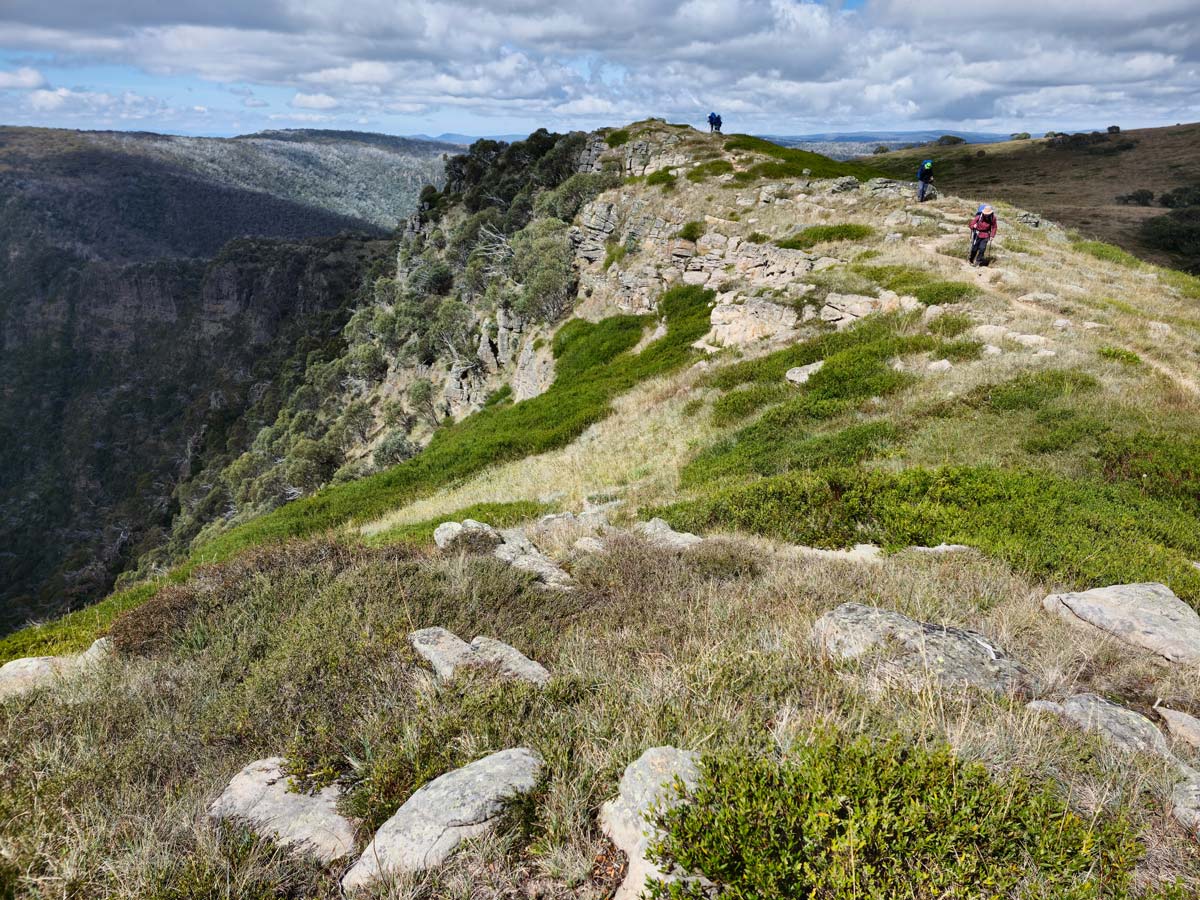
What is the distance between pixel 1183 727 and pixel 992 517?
4.25 m

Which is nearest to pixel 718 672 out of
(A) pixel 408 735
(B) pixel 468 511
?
(A) pixel 408 735

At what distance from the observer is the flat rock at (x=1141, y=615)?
16.9 feet

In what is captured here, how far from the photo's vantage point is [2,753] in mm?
4211

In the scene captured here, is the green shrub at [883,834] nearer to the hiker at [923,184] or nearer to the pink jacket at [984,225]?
the pink jacket at [984,225]

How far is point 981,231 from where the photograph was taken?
1848 cm

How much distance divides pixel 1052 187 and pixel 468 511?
2756 inches

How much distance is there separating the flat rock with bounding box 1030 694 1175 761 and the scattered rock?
12.1m

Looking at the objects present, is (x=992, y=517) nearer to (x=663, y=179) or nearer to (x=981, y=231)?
(x=981, y=231)

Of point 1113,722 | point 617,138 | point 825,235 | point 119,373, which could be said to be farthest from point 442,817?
point 119,373

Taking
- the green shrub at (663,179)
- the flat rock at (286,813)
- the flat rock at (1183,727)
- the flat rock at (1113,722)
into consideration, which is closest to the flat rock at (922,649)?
the flat rock at (1113,722)

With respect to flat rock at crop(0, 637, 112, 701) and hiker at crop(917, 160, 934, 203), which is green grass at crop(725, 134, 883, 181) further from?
flat rock at crop(0, 637, 112, 701)

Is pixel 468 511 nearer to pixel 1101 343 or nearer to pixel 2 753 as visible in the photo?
pixel 2 753

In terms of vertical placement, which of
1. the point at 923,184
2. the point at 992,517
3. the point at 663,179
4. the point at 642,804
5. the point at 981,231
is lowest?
the point at 992,517

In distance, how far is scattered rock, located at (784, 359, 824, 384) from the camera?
15773 millimetres
